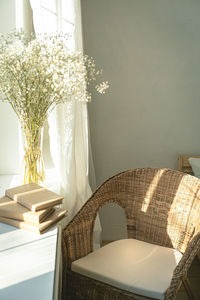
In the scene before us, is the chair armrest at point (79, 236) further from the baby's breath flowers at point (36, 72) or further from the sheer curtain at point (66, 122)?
the baby's breath flowers at point (36, 72)

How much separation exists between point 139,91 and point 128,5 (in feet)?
2.00

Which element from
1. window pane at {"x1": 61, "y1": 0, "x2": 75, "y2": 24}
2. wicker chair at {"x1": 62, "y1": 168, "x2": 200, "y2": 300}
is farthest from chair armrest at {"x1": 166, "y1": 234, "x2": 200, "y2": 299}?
window pane at {"x1": 61, "y1": 0, "x2": 75, "y2": 24}

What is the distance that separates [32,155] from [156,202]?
0.72m

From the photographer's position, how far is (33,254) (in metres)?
1.09

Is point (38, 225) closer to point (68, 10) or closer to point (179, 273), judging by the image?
point (179, 273)

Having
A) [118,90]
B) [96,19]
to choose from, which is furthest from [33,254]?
[96,19]

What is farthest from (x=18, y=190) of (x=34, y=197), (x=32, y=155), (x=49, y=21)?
(x=49, y=21)

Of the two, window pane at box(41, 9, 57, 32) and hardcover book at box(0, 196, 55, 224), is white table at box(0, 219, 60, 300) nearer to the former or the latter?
hardcover book at box(0, 196, 55, 224)

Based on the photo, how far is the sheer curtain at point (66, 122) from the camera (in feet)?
5.43

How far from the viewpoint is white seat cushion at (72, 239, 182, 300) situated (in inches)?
54.4

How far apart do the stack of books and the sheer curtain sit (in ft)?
1.16

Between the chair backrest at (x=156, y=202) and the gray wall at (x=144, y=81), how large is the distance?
72cm

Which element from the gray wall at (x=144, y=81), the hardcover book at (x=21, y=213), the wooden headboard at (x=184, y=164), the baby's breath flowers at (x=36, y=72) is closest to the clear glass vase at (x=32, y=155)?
the baby's breath flowers at (x=36, y=72)

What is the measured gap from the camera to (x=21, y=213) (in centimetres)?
125
